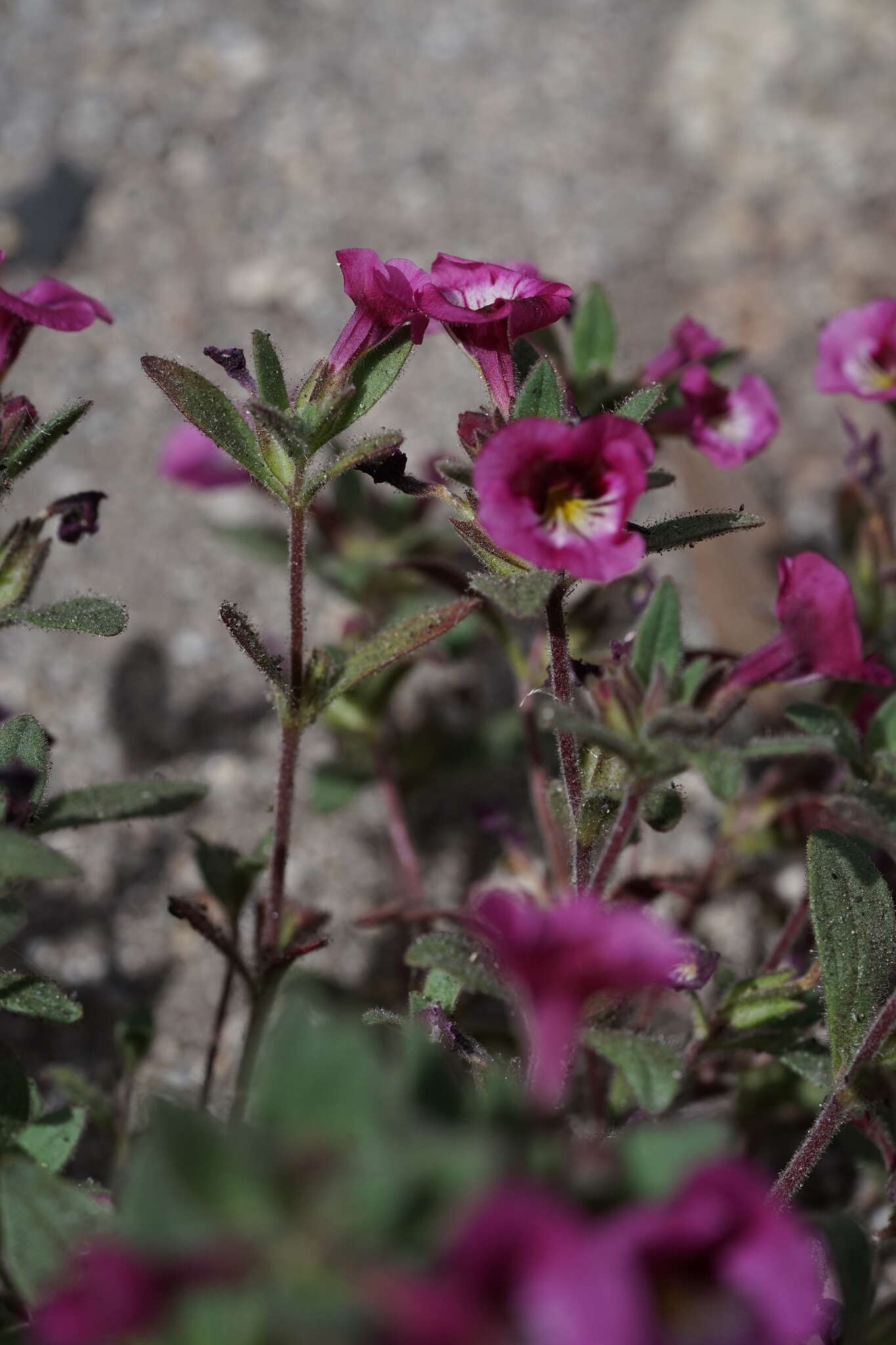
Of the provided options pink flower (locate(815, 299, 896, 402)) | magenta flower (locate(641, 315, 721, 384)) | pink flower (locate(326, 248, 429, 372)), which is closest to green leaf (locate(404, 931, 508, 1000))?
A: pink flower (locate(326, 248, 429, 372))

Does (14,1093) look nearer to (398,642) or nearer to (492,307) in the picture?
(398,642)

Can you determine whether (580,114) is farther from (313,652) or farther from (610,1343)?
(610,1343)

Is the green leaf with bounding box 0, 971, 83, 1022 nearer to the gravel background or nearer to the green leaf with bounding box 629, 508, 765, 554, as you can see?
the green leaf with bounding box 629, 508, 765, 554

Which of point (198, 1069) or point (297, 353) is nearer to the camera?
point (198, 1069)

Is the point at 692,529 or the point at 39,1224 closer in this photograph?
the point at 39,1224

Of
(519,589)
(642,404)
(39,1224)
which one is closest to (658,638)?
(642,404)

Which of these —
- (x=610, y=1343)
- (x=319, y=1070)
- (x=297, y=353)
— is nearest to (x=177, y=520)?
(x=297, y=353)
